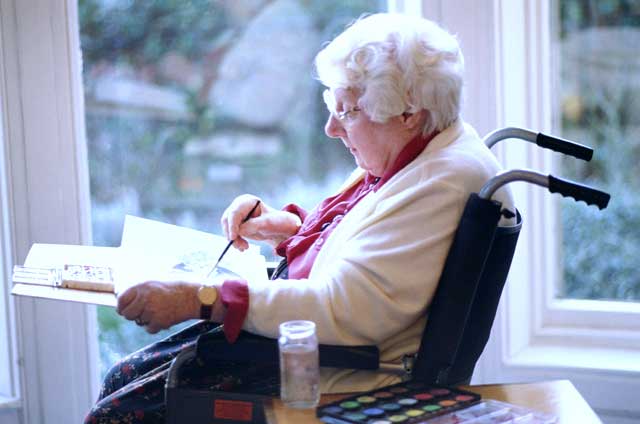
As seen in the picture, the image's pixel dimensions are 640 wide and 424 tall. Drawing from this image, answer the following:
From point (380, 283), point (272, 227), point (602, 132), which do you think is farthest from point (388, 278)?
point (602, 132)

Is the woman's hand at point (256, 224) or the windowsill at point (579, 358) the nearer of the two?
the woman's hand at point (256, 224)

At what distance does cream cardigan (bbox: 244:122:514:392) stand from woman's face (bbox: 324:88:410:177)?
12cm

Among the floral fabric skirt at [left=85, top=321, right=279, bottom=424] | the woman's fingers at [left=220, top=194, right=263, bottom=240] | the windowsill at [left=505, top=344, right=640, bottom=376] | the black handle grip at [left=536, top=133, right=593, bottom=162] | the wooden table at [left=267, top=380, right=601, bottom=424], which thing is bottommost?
the windowsill at [left=505, top=344, right=640, bottom=376]

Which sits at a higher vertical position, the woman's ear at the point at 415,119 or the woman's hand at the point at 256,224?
the woman's ear at the point at 415,119

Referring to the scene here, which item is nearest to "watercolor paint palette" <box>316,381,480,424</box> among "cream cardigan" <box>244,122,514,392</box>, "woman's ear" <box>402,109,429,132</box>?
"cream cardigan" <box>244,122,514,392</box>

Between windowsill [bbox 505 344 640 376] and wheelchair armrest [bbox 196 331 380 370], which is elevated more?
wheelchair armrest [bbox 196 331 380 370]

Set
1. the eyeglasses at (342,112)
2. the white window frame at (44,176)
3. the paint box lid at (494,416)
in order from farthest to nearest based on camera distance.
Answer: the white window frame at (44,176), the eyeglasses at (342,112), the paint box lid at (494,416)

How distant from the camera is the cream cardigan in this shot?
1.59m

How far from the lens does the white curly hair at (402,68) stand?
1.71m

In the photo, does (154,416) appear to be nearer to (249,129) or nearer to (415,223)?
(415,223)

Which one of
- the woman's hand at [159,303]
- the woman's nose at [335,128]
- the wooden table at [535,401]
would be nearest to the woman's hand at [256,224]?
the woman's nose at [335,128]

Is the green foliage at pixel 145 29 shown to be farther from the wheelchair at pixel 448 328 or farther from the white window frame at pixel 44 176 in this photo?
the wheelchair at pixel 448 328

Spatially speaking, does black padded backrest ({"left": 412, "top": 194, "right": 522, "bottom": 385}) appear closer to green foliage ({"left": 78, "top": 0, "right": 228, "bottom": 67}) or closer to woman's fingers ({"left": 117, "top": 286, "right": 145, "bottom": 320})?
woman's fingers ({"left": 117, "top": 286, "right": 145, "bottom": 320})

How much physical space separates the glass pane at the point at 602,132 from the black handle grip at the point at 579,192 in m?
1.00
